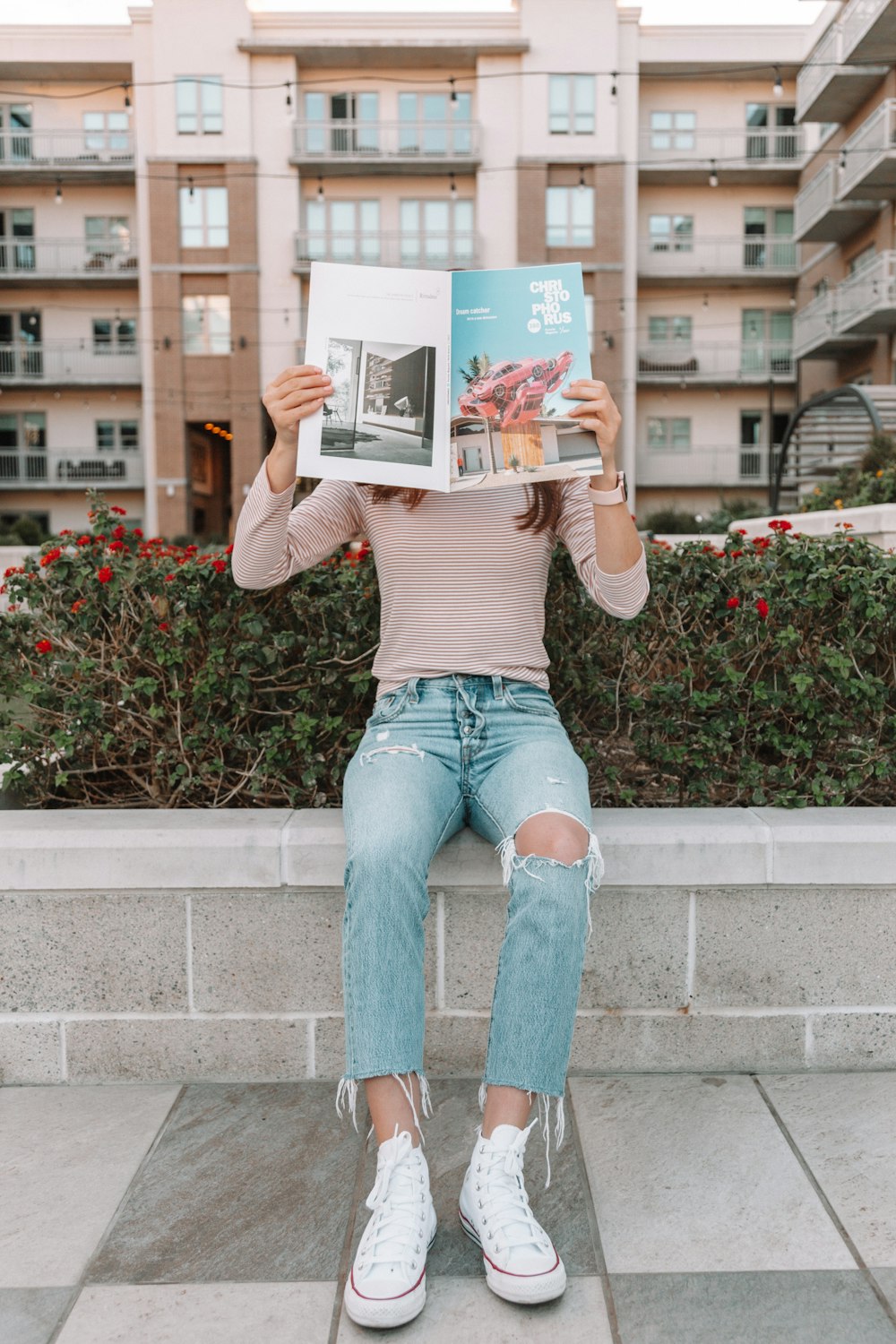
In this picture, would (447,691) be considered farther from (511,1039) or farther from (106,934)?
(106,934)

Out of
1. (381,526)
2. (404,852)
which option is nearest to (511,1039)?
(404,852)

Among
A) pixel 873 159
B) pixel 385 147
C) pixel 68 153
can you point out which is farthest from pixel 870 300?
pixel 68 153

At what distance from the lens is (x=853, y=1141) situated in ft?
6.69

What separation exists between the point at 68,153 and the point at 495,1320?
1215 inches

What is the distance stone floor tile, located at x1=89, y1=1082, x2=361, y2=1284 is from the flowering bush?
0.72 m

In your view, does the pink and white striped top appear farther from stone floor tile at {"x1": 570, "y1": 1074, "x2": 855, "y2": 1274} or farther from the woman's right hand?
stone floor tile at {"x1": 570, "y1": 1074, "x2": 855, "y2": 1274}

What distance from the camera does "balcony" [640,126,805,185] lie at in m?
27.0

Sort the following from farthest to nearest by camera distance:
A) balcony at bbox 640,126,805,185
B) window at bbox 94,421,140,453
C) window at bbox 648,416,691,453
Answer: window at bbox 648,416,691,453 < window at bbox 94,421,140,453 < balcony at bbox 640,126,805,185

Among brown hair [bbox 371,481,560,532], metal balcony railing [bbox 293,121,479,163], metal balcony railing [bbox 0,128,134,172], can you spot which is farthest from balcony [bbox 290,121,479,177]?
brown hair [bbox 371,481,560,532]

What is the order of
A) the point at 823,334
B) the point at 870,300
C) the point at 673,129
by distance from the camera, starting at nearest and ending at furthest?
the point at 870,300 → the point at 823,334 → the point at 673,129

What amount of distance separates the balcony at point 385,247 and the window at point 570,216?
197 centimetres

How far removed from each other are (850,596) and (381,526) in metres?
1.11

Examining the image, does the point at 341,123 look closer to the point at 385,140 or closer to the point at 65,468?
the point at 385,140

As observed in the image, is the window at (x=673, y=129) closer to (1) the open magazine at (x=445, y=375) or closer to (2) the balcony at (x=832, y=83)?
(2) the balcony at (x=832, y=83)
